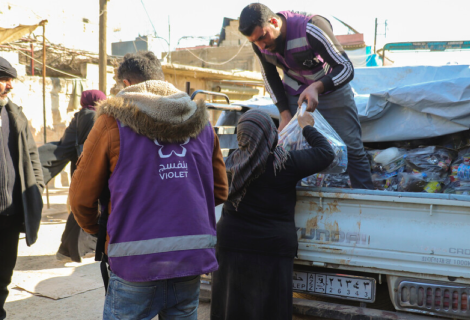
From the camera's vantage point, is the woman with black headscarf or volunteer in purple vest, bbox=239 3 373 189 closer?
the woman with black headscarf

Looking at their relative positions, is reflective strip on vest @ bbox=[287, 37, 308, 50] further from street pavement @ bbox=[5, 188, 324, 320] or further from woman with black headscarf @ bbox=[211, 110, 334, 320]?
street pavement @ bbox=[5, 188, 324, 320]

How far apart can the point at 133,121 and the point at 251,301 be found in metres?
1.41

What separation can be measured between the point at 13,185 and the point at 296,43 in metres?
2.18

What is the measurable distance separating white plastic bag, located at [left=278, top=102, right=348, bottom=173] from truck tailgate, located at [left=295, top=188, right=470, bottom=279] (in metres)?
0.29

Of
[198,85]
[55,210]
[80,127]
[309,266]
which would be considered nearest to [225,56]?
[198,85]

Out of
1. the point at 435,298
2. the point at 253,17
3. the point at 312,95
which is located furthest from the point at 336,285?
the point at 253,17

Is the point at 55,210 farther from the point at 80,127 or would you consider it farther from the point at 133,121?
the point at 133,121

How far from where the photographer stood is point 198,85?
15102 mm

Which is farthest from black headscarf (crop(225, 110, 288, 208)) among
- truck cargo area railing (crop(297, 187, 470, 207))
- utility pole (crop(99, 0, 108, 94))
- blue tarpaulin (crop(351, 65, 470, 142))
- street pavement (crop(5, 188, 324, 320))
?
utility pole (crop(99, 0, 108, 94))

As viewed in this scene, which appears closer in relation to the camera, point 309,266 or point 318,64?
point 309,266

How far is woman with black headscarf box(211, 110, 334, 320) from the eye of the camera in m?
2.63

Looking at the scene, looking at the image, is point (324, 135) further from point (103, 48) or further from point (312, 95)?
point (103, 48)

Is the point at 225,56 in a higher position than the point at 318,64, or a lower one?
higher

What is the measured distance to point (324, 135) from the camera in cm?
305
